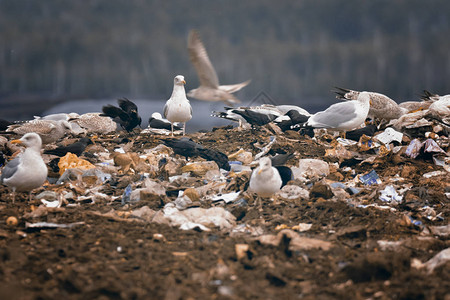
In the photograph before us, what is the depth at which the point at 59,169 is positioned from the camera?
4.95 meters

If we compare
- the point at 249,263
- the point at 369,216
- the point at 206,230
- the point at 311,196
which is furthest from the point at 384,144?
the point at 249,263

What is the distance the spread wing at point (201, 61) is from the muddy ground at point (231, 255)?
1.25m

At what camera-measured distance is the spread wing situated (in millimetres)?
3736

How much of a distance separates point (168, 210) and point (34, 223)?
43.0 inches

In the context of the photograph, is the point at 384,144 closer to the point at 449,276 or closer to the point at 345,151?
the point at 345,151

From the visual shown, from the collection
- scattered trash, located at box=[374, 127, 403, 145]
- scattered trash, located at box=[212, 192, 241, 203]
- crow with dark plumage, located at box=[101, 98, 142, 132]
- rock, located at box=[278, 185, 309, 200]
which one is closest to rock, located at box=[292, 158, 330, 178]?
rock, located at box=[278, 185, 309, 200]

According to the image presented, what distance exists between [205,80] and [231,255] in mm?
2099

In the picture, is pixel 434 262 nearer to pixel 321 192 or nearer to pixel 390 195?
pixel 321 192

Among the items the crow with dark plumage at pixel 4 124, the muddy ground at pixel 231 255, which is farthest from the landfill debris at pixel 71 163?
the crow with dark plumage at pixel 4 124

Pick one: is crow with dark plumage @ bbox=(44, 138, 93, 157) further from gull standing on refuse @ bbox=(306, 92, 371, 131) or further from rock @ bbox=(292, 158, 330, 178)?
gull standing on refuse @ bbox=(306, 92, 371, 131)

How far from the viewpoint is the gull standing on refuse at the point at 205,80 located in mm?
3752

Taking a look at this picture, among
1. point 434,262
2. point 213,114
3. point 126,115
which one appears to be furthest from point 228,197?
point 126,115

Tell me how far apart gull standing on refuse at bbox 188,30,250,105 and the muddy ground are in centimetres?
110

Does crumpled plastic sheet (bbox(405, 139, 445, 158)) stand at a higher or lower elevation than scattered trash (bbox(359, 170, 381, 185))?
higher
